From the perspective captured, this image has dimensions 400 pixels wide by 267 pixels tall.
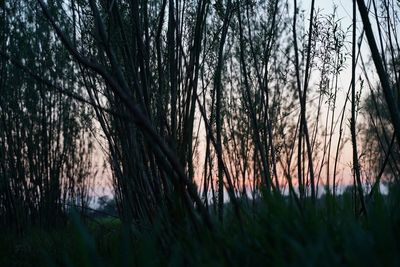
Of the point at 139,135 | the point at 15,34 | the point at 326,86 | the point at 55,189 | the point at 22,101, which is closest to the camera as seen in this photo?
the point at 139,135

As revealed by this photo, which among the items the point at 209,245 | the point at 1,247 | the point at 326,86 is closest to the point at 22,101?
the point at 1,247

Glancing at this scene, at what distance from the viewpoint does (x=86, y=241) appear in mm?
1011

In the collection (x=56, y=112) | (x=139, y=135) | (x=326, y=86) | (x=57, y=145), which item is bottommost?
(x=139, y=135)

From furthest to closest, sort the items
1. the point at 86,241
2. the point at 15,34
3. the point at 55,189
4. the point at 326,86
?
the point at 55,189, the point at 15,34, the point at 326,86, the point at 86,241

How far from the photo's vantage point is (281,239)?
Result: 1115 millimetres

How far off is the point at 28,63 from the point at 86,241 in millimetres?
4747

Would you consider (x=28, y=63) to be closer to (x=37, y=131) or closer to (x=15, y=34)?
(x=15, y=34)

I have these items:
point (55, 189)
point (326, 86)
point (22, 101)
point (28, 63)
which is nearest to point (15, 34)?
point (28, 63)

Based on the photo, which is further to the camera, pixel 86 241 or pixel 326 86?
pixel 326 86

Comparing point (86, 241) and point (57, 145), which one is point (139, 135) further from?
point (57, 145)

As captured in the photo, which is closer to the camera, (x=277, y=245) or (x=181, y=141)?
(x=277, y=245)

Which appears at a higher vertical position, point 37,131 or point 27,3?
point 27,3

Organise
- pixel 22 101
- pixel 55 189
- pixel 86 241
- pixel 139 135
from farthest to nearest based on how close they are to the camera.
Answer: pixel 55 189
pixel 22 101
pixel 139 135
pixel 86 241

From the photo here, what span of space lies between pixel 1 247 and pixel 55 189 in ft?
8.03
